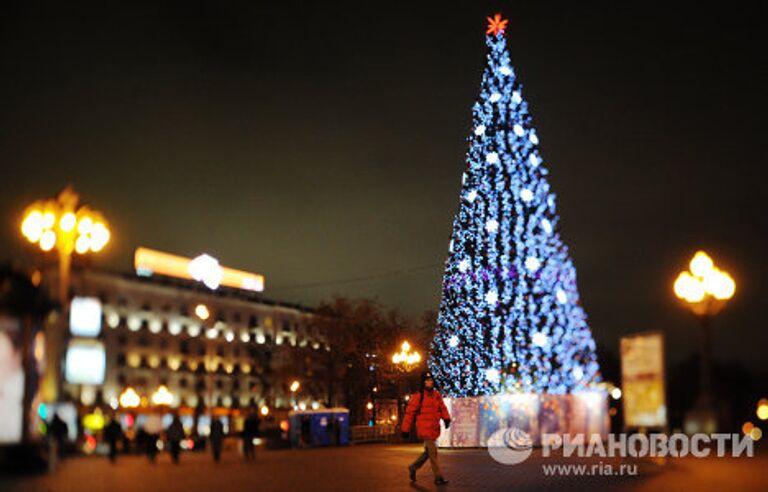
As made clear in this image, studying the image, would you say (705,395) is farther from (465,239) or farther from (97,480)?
(465,239)

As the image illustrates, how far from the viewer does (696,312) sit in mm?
18156

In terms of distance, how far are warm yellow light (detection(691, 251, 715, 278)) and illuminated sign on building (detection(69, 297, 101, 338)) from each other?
1222cm

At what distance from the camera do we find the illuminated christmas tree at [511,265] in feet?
122

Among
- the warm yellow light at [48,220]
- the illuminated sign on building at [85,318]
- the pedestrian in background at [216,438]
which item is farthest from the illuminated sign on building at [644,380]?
the pedestrian in background at [216,438]

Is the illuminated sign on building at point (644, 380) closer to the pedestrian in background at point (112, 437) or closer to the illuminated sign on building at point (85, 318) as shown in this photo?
the illuminated sign on building at point (85, 318)

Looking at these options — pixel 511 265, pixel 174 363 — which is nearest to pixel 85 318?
pixel 511 265

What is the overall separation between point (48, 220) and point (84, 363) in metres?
3.02

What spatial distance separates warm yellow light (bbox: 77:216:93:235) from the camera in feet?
63.8

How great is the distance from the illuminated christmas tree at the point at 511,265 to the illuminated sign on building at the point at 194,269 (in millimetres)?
31576

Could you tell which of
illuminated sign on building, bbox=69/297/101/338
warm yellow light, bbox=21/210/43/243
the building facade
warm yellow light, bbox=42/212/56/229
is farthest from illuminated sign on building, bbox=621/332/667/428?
the building facade

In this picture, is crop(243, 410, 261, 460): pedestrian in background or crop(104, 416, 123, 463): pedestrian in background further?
crop(104, 416, 123, 463): pedestrian in background

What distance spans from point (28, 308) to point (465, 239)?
21.0 meters

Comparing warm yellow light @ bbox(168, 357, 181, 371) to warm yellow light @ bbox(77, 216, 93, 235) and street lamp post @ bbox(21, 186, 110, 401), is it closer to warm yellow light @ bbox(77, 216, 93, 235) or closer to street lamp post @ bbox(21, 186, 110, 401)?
street lamp post @ bbox(21, 186, 110, 401)

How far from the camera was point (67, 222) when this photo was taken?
63.1ft
